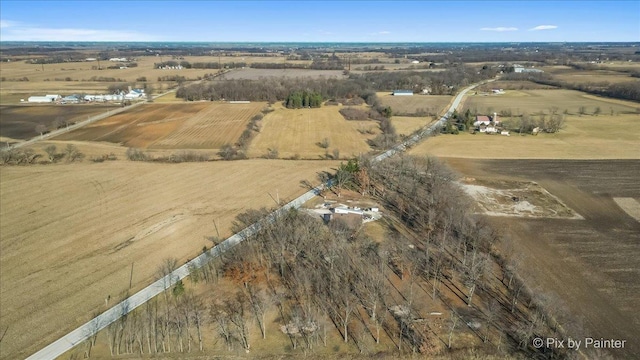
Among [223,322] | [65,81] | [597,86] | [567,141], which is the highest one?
[597,86]

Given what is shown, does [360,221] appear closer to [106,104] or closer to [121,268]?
[121,268]

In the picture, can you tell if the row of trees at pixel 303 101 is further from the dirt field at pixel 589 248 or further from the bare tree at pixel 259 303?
the bare tree at pixel 259 303

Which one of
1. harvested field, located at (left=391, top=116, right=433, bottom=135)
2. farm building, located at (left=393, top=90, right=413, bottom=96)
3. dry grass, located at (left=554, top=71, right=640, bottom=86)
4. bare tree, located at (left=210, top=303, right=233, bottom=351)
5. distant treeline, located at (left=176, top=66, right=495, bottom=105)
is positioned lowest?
bare tree, located at (left=210, top=303, right=233, bottom=351)

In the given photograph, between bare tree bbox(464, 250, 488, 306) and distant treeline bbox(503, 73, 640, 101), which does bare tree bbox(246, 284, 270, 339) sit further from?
distant treeline bbox(503, 73, 640, 101)

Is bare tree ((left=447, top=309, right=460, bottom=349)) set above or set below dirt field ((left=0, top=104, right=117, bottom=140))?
below

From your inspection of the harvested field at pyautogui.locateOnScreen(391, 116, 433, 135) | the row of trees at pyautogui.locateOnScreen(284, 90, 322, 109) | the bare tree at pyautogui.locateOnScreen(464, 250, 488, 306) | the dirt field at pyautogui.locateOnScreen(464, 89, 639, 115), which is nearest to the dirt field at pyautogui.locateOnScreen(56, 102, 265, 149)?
the row of trees at pyautogui.locateOnScreen(284, 90, 322, 109)

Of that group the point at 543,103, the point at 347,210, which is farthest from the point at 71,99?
the point at 543,103

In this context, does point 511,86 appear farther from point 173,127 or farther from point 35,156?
point 35,156
